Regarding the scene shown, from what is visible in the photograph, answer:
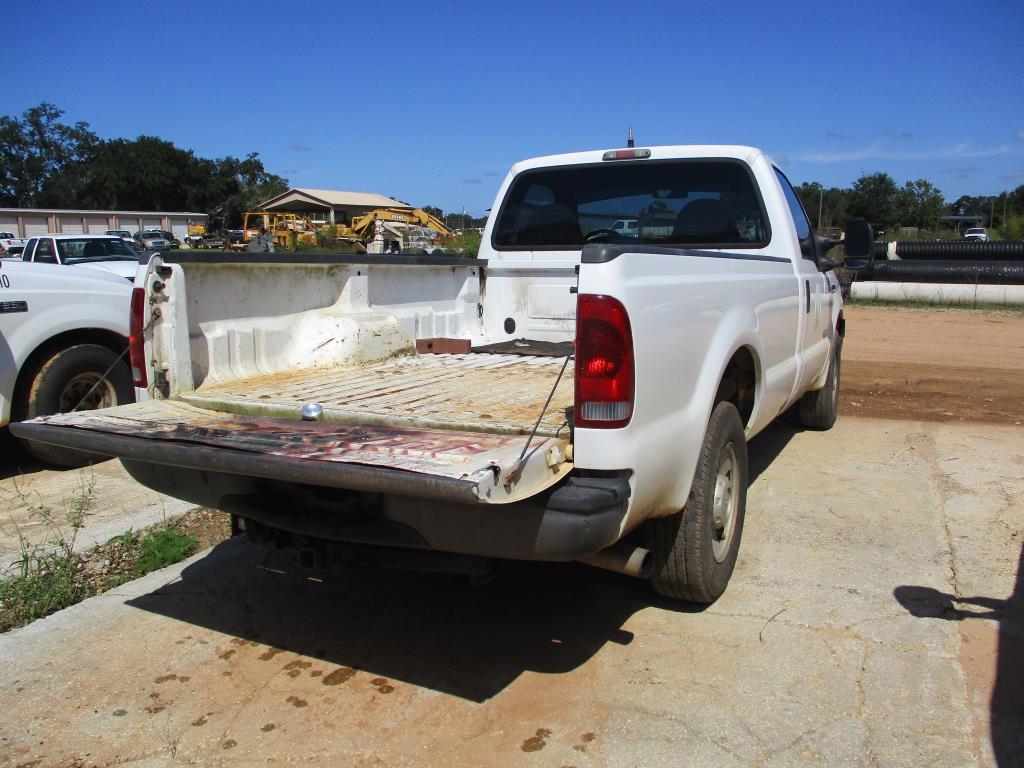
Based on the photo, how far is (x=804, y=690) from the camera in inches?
119

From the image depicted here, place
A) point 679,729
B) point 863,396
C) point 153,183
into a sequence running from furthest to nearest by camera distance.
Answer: point 153,183
point 863,396
point 679,729

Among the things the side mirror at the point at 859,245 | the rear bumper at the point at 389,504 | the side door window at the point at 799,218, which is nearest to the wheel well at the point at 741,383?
the rear bumper at the point at 389,504

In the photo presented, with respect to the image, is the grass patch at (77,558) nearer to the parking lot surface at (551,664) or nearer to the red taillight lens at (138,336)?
the parking lot surface at (551,664)

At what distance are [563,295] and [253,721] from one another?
10.2 ft

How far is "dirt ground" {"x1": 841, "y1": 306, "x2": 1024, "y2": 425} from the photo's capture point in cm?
803

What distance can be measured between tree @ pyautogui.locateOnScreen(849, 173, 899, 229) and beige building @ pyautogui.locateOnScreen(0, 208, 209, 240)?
4700cm

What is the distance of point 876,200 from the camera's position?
5484 centimetres

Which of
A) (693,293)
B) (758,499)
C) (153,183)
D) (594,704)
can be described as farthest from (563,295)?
(153,183)

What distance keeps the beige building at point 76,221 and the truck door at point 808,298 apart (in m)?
57.7

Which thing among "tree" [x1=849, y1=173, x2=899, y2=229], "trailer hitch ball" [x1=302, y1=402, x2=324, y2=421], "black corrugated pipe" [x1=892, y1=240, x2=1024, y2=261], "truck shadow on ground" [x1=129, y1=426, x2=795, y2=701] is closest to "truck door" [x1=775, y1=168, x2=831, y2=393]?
"truck shadow on ground" [x1=129, y1=426, x2=795, y2=701]

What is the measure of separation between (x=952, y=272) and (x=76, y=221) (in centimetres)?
5692

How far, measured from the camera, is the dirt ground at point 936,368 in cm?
803

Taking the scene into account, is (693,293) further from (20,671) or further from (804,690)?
(20,671)

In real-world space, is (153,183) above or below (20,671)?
above
